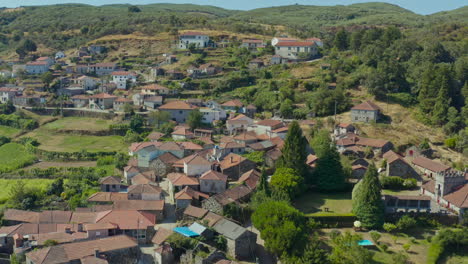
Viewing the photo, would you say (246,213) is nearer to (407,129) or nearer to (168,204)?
(168,204)

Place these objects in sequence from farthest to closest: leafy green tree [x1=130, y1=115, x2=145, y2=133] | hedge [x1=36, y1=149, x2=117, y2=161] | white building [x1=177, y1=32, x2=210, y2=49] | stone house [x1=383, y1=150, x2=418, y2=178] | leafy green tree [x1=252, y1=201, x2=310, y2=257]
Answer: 1. white building [x1=177, y1=32, x2=210, y2=49]
2. leafy green tree [x1=130, y1=115, x2=145, y2=133]
3. hedge [x1=36, y1=149, x2=117, y2=161]
4. stone house [x1=383, y1=150, x2=418, y2=178]
5. leafy green tree [x1=252, y1=201, x2=310, y2=257]

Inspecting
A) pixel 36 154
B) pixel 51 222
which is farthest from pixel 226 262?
pixel 36 154

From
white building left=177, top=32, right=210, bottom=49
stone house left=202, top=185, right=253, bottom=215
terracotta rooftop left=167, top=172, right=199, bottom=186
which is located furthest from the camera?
white building left=177, top=32, right=210, bottom=49

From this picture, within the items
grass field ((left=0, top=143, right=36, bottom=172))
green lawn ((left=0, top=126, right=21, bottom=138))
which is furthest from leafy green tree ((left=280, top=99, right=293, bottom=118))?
green lawn ((left=0, top=126, right=21, bottom=138))

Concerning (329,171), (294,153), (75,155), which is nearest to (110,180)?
(75,155)

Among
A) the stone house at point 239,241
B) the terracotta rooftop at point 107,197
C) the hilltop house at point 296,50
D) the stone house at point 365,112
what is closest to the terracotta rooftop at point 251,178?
the stone house at point 239,241

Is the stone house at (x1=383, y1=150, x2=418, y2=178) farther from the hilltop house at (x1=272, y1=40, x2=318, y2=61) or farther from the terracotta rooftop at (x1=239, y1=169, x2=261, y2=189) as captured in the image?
the hilltop house at (x1=272, y1=40, x2=318, y2=61)
